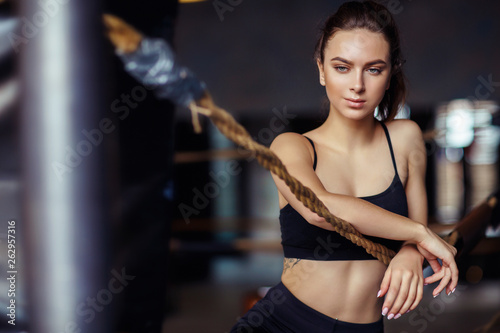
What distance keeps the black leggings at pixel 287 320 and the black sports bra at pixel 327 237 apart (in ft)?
0.24

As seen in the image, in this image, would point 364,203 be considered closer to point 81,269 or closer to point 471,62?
point 81,269

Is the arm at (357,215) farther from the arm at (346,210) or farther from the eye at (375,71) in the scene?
the eye at (375,71)

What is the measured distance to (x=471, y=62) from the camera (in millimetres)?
3160

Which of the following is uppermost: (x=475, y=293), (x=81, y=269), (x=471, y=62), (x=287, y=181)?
(x=471, y=62)

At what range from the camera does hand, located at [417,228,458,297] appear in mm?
669

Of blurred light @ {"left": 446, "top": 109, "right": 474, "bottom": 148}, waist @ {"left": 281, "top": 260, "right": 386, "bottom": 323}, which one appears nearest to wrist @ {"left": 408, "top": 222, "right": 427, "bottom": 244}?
waist @ {"left": 281, "top": 260, "right": 386, "bottom": 323}

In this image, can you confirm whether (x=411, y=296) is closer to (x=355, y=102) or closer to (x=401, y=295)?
(x=401, y=295)

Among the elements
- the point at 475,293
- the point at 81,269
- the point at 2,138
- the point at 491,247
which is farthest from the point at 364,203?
the point at 491,247

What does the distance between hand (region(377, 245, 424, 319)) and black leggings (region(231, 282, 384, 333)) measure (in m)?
0.11

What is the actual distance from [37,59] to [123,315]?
59 cm

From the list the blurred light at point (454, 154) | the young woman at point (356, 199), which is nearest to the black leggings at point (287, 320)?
the young woman at point (356, 199)

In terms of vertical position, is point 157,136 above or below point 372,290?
above

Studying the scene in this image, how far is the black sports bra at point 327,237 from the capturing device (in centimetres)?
72

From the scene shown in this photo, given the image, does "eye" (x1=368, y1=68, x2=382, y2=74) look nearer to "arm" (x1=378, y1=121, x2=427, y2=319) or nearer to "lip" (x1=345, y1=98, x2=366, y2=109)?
"lip" (x1=345, y1=98, x2=366, y2=109)
